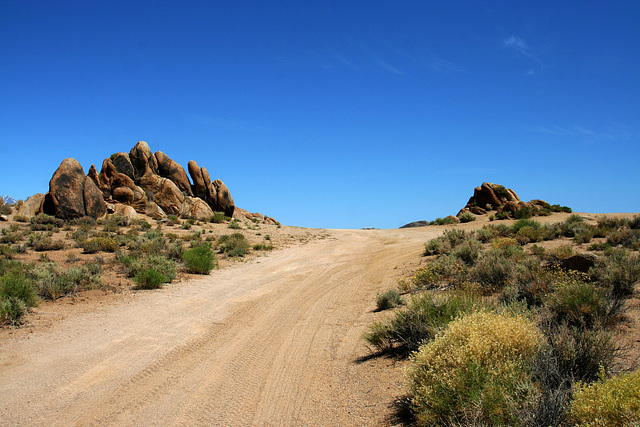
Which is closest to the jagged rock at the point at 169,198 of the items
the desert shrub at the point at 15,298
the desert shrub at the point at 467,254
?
the desert shrub at the point at 15,298

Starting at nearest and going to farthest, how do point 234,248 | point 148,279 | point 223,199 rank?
point 148,279, point 234,248, point 223,199

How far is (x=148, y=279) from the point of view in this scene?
11.7 metres

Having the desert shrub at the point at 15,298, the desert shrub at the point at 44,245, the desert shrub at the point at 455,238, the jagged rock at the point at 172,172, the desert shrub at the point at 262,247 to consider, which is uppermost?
the jagged rock at the point at 172,172

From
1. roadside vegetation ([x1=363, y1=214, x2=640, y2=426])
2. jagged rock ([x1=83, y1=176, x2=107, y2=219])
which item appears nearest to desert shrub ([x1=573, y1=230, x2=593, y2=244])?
roadside vegetation ([x1=363, y1=214, x2=640, y2=426])

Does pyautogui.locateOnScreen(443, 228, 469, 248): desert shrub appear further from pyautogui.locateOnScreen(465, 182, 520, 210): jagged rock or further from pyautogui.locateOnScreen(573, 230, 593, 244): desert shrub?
pyautogui.locateOnScreen(465, 182, 520, 210): jagged rock

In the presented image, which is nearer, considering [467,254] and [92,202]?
[467,254]

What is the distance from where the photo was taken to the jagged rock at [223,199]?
136ft

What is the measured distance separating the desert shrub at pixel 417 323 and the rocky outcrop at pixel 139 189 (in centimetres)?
2778

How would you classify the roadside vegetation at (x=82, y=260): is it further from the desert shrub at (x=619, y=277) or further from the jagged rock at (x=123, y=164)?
the jagged rock at (x=123, y=164)

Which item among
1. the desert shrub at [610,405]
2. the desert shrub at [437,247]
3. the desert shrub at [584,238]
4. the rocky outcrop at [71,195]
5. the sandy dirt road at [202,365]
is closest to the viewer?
the desert shrub at [610,405]

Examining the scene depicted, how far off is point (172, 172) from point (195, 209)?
7.11 meters

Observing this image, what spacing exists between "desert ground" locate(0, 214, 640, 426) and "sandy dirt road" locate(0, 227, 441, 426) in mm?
20

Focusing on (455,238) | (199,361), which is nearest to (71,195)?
(199,361)

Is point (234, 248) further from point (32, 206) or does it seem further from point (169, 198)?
point (169, 198)
